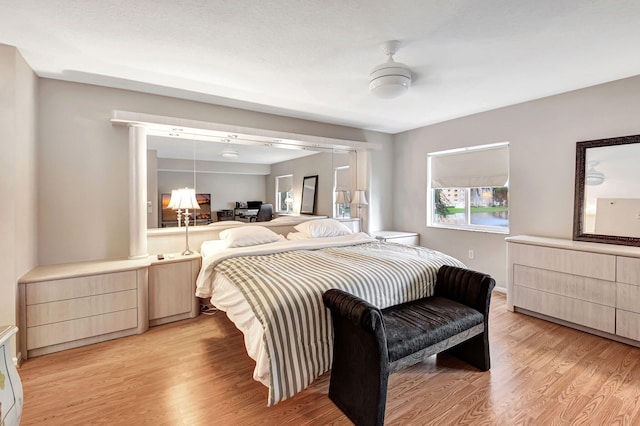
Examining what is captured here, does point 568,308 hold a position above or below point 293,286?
below

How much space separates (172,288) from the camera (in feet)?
9.79

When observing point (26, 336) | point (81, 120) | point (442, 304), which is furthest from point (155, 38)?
point (442, 304)

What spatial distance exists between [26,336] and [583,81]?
5545mm

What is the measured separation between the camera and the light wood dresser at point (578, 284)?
→ 252cm

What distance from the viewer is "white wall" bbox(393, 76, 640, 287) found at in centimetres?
294

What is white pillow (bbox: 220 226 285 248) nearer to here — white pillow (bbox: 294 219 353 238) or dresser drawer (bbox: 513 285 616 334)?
white pillow (bbox: 294 219 353 238)

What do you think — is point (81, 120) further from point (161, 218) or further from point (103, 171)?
point (161, 218)

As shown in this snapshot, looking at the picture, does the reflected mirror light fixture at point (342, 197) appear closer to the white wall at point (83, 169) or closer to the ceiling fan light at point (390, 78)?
the ceiling fan light at point (390, 78)

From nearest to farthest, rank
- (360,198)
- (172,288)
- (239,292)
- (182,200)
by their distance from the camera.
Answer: (239,292), (172,288), (182,200), (360,198)

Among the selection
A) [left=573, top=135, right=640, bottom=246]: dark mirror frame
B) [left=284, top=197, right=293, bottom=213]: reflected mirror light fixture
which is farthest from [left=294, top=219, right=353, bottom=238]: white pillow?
[left=573, top=135, right=640, bottom=246]: dark mirror frame

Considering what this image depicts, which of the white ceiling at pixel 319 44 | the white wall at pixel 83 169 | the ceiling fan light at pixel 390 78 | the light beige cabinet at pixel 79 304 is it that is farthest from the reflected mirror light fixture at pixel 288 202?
the ceiling fan light at pixel 390 78

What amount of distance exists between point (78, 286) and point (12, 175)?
39.3 inches

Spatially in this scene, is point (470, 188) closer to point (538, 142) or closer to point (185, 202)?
point (538, 142)

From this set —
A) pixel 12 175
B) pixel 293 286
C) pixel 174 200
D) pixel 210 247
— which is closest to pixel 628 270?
pixel 293 286
